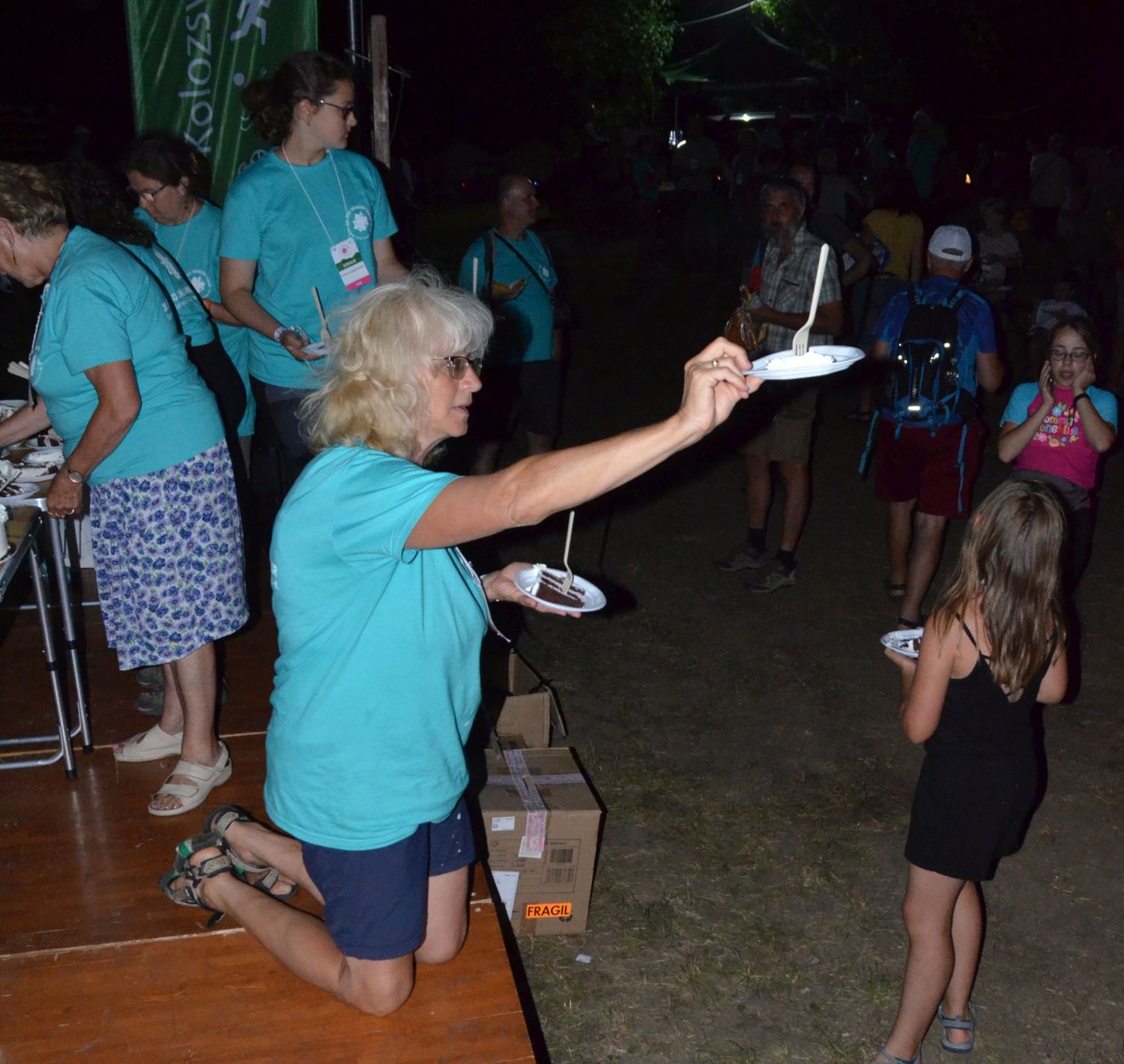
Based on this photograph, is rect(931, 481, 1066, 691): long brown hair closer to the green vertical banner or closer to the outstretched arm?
the outstretched arm

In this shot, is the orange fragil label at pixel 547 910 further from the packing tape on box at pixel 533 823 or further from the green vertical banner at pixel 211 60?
the green vertical banner at pixel 211 60

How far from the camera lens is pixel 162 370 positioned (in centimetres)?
311

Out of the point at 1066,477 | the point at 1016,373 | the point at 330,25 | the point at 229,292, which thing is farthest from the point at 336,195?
the point at 330,25

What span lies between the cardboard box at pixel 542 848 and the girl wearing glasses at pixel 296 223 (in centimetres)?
141

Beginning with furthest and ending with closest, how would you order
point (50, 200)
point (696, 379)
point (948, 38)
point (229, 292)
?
point (948, 38), point (229, 292), point (50, 200), point (696, 379)

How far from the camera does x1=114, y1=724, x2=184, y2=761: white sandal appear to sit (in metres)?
3.68

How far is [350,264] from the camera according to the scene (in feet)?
12.7

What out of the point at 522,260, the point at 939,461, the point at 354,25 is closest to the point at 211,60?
the point at 354,25

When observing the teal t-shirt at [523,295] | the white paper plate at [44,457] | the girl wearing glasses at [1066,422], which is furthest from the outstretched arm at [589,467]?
the teal t-shirt at [523,295]

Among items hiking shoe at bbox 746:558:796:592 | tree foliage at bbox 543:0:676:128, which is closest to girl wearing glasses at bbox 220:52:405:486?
hiking shoe at bbox 746:558:796:592

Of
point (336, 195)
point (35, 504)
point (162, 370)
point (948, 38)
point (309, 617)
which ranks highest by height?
point (948, 38)

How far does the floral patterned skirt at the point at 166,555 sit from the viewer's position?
3174mm

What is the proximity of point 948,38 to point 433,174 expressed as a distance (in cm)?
1213

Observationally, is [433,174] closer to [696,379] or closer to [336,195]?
[336,195]
